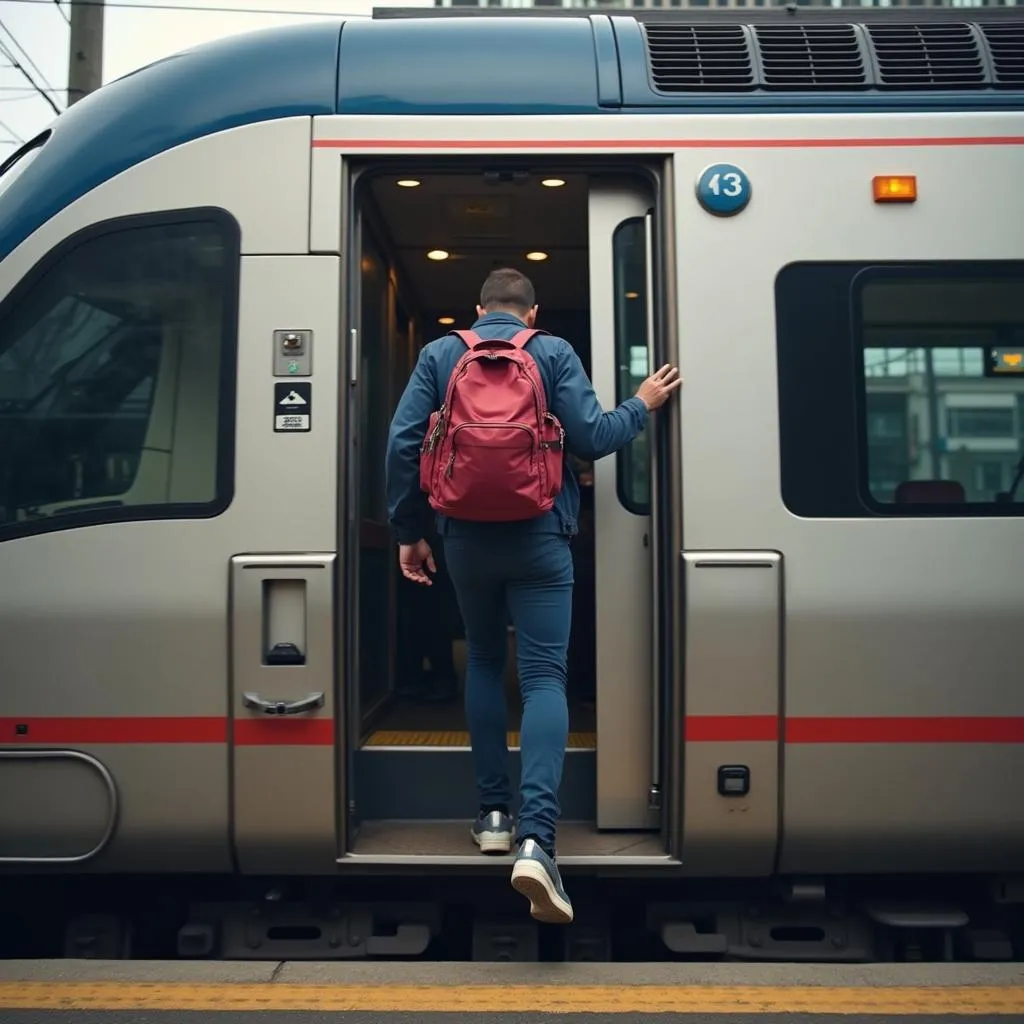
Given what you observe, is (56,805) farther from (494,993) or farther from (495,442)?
(495,442)

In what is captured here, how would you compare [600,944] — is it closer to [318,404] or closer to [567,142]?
[318,404]

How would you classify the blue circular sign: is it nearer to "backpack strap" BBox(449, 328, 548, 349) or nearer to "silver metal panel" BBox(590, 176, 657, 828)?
"silver metal panel" BBox(590, 176, 657, 828)

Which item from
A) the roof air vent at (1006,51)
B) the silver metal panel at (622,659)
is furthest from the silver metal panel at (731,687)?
the roof air vent at (1006,51)

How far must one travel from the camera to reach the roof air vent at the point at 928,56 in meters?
3.67

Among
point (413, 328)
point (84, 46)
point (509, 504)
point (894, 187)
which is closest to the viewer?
point (509, 504)

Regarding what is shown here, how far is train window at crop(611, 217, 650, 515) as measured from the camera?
3.70 meters

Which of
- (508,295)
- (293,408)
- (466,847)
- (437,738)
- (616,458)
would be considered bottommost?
(466,847)

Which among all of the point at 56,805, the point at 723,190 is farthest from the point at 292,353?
the point at 56,805

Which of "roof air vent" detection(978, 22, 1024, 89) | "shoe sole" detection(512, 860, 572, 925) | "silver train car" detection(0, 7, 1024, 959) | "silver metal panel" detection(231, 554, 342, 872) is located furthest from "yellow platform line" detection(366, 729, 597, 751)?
"roof air vent" detection(978, 22, 1024, 89)

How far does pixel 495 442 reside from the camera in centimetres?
319

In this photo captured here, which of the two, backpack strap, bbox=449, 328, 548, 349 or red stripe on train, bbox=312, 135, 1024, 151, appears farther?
red stripe on train, bbox=312, 135, 1024, 151

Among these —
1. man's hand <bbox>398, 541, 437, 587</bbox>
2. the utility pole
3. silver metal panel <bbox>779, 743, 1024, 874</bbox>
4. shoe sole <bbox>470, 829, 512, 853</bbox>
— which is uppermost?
the utility pole

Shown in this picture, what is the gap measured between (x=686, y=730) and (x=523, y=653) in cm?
55

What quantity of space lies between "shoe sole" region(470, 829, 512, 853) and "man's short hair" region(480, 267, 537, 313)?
1666 mm
